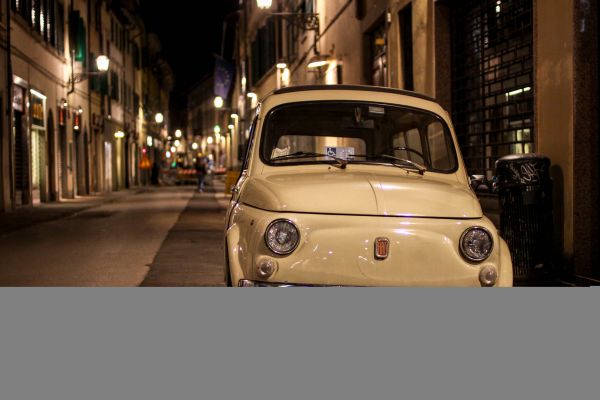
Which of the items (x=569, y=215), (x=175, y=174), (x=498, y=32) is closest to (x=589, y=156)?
(x=569, y=215)

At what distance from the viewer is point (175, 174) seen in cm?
6309

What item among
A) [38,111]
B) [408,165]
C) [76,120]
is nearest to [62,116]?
[76,120]

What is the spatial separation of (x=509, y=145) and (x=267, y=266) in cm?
755

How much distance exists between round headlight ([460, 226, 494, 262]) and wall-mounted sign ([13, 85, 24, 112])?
20531mm

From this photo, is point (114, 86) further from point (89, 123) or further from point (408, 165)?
point (408, 165)

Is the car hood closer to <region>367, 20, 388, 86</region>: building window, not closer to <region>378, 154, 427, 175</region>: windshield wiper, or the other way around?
<region>378, 154, 427, 175</region>: windshield wiper

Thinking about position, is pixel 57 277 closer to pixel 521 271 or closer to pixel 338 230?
pixel 521 271

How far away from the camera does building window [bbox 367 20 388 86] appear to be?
17.9 m

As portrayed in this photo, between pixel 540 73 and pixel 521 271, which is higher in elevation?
pixel 540 73

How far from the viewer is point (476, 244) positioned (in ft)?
16.6

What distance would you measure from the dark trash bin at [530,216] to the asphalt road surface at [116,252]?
10.6 ft

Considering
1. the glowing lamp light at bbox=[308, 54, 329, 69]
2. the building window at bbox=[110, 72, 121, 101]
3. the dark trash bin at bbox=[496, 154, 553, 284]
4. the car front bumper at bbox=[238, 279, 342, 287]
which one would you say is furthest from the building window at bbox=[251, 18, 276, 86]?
the car front bumper at bbox=[238, 279, 342, 287]

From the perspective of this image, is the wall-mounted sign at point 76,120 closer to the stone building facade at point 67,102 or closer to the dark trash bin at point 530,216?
the stone building facade at point 67,102

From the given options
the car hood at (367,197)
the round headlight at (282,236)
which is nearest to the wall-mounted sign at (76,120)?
the car hood at (367,197)
